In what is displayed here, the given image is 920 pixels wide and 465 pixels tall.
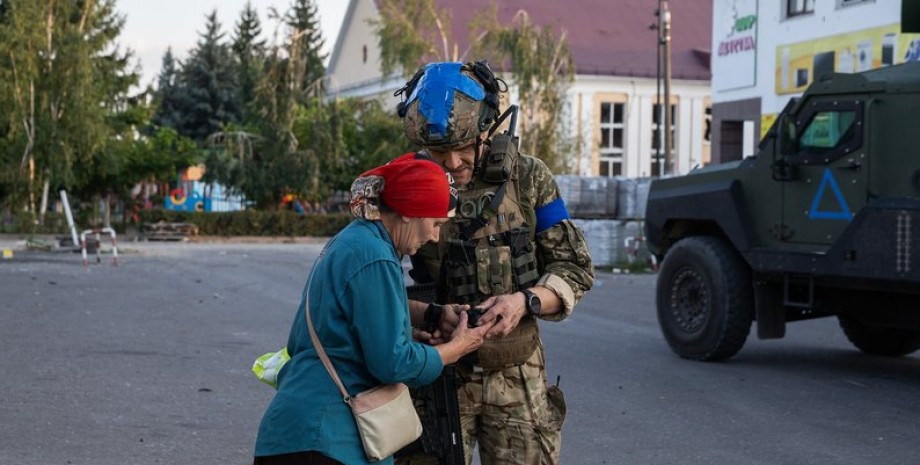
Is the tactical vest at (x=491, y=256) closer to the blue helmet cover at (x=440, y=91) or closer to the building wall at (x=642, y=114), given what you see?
the blue helmet cover at (x=440, y=91)

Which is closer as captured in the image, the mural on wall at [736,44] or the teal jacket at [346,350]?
the teal jacket at [346,350]

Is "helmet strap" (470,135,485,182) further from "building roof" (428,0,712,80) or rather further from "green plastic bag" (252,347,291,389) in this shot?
"building roof" (428,0,712,80)

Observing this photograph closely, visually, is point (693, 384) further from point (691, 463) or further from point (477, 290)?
point (477, 290)

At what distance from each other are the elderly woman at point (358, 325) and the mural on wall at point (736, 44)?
3097 cm

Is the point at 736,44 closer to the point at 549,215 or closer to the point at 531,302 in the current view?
the point at 549,215

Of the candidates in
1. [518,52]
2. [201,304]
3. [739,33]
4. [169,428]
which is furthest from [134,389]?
[518,52]

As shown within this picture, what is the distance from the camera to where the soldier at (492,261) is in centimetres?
389

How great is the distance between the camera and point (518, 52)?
42.8 metres

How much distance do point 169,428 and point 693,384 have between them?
4.21 metres

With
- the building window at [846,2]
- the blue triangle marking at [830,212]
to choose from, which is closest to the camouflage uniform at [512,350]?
the blue triangle marking at [830,212]

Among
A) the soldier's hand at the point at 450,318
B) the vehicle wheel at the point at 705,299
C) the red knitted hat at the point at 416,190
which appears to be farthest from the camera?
the vehicle wheel at the point at 705,299

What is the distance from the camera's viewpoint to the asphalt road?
24.3 ft

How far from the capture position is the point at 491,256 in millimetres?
3949

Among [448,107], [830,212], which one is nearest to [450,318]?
[448,107]
